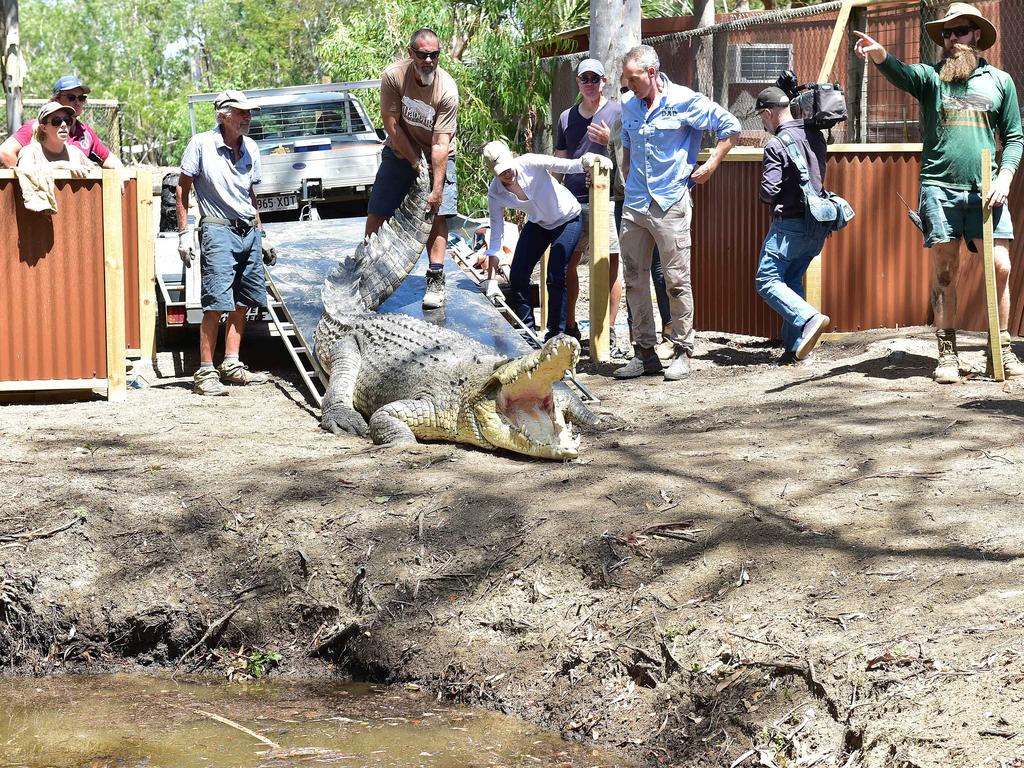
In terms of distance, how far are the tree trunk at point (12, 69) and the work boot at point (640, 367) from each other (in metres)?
13.0

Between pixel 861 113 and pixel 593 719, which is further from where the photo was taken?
pixel 861 113

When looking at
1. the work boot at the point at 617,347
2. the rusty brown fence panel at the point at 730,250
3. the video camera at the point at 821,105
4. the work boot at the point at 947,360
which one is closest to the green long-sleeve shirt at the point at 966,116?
the video camera at the point at 821,105

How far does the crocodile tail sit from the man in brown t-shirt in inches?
4.1

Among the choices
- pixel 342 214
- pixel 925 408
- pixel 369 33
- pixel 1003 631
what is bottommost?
pixel 1003 631

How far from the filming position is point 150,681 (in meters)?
4.65

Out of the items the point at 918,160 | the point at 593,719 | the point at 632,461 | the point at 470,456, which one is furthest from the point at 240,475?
the point at 918,160

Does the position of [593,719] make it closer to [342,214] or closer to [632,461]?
[632,461]

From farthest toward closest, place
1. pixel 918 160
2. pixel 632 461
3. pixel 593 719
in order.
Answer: pixel 918 160 < pixel 632 461 < pixel 593 719

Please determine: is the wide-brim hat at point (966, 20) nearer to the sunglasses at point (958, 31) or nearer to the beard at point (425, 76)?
the sunglasses at point (958, 31)

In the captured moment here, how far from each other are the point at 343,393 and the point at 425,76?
2.11 m

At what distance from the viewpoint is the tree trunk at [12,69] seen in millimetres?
17203

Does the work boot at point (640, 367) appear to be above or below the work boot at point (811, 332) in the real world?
below

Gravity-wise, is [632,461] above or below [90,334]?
below

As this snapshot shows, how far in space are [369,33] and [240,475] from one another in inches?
722
